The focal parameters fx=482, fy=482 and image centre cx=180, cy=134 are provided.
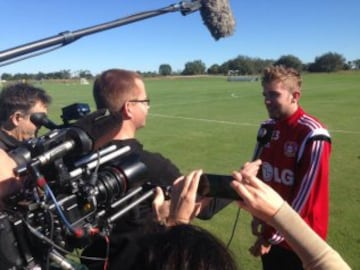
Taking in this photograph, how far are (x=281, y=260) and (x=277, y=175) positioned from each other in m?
0.73

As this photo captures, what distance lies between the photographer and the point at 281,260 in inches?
162

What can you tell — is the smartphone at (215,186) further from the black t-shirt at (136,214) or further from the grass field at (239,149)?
the grass field at (239,149)

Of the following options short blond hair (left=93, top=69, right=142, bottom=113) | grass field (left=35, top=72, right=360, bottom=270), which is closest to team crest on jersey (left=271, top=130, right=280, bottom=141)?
short blond hair (left=93, top=69, right=142, bottom=113)

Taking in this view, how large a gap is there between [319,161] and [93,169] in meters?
2.24

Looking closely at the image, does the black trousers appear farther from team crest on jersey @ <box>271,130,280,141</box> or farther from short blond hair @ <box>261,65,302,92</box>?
short blond hair @ <box>261,65,302,92</box>

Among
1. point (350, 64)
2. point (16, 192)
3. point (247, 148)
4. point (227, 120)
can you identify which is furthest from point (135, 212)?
point (350, 64)

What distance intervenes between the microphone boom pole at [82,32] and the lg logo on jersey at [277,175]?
1.91 metres

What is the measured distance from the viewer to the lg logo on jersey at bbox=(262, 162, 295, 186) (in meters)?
4.16

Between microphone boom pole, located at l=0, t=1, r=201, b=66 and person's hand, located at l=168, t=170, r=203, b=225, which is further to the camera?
microphone boom pole, located at l=0, t=1, r=201, b=66

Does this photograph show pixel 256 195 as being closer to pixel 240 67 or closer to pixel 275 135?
pixel 275 135

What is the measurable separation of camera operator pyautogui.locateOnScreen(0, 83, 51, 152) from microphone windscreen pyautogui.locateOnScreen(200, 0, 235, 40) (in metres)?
2.53

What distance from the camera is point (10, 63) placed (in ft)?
7.84

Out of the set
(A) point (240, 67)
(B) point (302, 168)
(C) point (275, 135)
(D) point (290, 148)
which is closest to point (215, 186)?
(B) point (302, 168)

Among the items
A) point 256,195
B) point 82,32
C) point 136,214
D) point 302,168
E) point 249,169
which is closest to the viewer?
point 256,195
